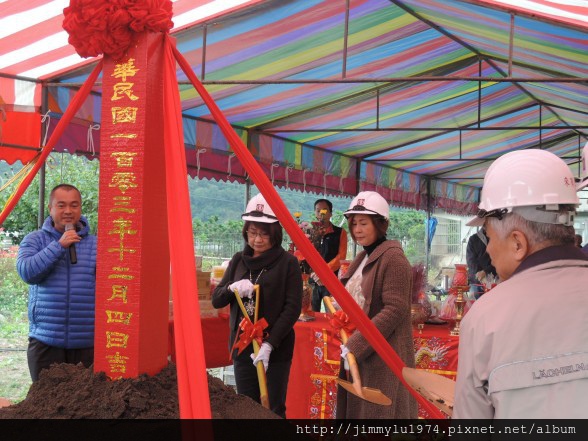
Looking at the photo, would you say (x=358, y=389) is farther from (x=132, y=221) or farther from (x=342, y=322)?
(x=132, y=221)

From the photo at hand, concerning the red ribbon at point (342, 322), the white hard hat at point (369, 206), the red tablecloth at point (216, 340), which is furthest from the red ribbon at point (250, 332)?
the red tablecloth at point (216, 340)

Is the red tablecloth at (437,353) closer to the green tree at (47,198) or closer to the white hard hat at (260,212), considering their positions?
the white hard hat at (260,212)

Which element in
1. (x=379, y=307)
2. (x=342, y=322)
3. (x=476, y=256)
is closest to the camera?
(x=379, y=307)

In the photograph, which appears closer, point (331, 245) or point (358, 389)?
point (358, 389)

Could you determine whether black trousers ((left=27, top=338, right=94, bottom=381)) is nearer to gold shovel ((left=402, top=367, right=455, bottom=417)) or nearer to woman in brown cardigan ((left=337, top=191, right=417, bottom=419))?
woman in brown cardigan ((left=337, top=191, right=417, bottom=419))

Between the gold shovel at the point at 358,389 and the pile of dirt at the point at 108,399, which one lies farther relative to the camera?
the gold shovel at the point at 358,389

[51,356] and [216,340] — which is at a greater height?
[51,356]

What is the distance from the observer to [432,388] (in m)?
1.57

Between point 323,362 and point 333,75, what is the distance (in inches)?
121

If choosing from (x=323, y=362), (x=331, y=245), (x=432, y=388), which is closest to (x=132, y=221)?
(x=432, y=388)

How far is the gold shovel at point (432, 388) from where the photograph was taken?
1.55 metres

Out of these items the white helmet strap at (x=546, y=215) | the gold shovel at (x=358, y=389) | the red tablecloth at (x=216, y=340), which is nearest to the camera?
the white helmet strap at (x=546, y=215)

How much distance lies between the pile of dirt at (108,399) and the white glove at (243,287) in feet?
4.48

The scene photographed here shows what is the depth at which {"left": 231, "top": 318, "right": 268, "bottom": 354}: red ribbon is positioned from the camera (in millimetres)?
2984
